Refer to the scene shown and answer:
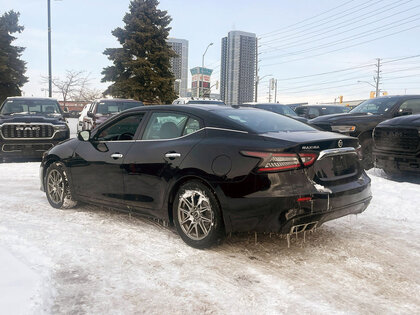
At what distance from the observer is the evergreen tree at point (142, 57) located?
137ft

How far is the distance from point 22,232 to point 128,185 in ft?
4.31

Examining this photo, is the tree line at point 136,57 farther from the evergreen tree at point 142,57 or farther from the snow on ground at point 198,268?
the snow on ground at point 198,268

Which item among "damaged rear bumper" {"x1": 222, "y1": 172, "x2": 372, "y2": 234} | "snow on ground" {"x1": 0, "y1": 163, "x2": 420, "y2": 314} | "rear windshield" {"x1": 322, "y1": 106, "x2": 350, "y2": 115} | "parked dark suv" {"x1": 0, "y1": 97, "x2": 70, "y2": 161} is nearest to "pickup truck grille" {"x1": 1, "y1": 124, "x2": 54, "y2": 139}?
"parked dark suv" {"x1": 0, "y1": 97, "x2": 70, "y2": 161}

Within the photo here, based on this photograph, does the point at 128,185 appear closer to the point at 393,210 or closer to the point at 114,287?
the point at 114,287

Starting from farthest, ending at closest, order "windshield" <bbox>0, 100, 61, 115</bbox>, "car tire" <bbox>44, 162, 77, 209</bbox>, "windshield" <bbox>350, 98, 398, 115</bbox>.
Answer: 1. "windshield" <bbox>0, 100, 61, 115</bbox>
2. "windshield" <bbox>350, 98, 398, 115</bbox>
3. "car tire" <bbox>44, 162, 77, 209</bbox>

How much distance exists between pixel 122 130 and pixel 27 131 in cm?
670

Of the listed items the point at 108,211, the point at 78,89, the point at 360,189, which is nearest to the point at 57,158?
the point at 108,211

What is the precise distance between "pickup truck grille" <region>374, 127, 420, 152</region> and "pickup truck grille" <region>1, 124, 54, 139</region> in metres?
8.24

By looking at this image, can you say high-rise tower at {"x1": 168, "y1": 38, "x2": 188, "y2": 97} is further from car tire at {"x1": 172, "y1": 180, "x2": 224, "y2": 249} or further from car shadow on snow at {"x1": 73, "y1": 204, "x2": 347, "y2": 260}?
car tire at {"x1": 172, "y1": 180, "x2": 224, "y2": 249}

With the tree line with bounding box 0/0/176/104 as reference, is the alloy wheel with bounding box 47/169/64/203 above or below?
below

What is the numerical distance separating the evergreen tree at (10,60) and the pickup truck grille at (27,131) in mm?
32544

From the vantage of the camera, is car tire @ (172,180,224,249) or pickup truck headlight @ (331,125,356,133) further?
pickup truck headlight @ (331,125,356,133)

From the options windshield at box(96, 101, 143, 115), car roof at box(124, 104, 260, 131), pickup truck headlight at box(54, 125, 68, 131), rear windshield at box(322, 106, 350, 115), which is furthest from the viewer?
rear windshield at box(322, 106, 350, 115)

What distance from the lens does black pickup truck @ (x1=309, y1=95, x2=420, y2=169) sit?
9.56m
